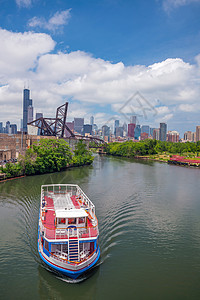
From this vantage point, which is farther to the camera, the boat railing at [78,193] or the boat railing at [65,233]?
the boat railing at [78,193]

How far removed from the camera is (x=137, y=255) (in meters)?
15.0

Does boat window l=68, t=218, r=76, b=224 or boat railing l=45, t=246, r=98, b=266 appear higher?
boat window l=68, t=218, r=76, b=224

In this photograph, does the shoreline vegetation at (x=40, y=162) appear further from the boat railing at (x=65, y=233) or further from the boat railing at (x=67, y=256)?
the boat railing at (x=67, y=256)

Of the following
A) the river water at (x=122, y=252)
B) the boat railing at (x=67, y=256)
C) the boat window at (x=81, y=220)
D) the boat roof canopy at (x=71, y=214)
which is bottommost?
the river water at (x=122, y=252)

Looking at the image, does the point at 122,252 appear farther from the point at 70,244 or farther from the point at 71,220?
the point at 70,244

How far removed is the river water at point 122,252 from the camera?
461 inches

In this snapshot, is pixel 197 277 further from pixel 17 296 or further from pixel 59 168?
pixel 59 168

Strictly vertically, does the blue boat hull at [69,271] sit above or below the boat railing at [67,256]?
below

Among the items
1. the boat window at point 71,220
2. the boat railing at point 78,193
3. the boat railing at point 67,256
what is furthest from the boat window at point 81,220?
the boat railing at point 67,256

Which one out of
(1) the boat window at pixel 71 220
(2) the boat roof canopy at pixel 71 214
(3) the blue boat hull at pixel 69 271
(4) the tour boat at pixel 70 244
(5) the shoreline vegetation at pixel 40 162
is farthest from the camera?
(5) the shoreline vegetation at pixel 40 162

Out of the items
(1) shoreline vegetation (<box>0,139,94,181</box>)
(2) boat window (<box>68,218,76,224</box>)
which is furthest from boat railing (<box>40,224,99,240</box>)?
(1) shoreline vegetation (<box>0,139,94,181</box>)

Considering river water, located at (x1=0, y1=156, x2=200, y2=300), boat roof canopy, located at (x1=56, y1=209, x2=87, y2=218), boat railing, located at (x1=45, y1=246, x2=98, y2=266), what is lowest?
river water, located at (x1=0, y1=156, x2=200, y2=300)

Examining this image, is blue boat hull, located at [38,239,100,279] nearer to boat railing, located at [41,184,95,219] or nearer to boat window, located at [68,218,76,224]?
boat window, located at [68,218,76,224]

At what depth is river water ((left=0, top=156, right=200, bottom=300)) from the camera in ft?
38.4
